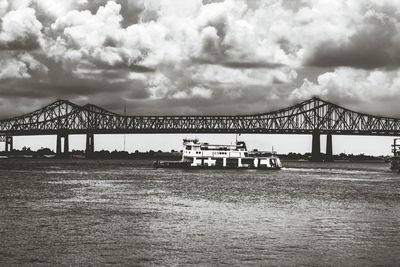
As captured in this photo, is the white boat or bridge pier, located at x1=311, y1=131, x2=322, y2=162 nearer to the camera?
the white boat

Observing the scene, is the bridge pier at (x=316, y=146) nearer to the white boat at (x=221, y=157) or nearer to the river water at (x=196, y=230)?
the white boat at (x=221, y=157)

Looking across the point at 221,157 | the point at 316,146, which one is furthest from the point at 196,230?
the point at 316,146

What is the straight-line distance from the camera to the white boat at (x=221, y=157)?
119 m

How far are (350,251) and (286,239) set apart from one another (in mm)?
3790

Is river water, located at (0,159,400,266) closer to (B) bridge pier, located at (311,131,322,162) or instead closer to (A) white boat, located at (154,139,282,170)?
(A) white boat, located at (154,139,282,170)

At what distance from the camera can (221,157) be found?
394 ft

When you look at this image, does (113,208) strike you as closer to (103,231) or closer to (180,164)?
(103,231)

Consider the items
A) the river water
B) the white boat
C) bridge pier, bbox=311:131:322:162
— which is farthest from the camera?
bridge pier, bbox=311:131:322:162

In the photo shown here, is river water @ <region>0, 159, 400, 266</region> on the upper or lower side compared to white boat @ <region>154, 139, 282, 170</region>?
lower

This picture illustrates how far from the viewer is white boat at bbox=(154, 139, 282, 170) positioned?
119m

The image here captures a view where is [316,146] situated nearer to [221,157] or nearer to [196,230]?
[221,157]

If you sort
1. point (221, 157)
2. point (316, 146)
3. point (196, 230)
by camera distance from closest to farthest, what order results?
point (196, 230)
point (221, 157)
point (316, 146)

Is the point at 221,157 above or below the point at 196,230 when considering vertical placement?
above

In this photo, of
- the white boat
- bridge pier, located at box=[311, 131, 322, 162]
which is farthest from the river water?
bridge pier, located at box=[311, 131, 322, 162]
